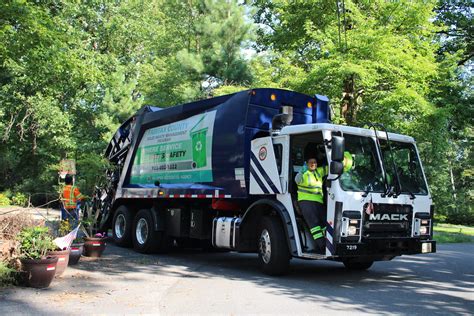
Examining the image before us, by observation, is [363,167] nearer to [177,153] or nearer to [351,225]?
[351,225]

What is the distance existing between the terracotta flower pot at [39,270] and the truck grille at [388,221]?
4.53 metres

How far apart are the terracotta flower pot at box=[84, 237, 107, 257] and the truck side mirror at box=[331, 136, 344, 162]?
5360 mm

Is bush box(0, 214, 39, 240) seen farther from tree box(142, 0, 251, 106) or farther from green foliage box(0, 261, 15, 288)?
tree box(142, 0, 251, 106)

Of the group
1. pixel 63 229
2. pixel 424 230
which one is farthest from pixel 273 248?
pixel 63 229

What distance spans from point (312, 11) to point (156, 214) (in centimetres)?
1023

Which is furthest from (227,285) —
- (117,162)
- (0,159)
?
(0,159)

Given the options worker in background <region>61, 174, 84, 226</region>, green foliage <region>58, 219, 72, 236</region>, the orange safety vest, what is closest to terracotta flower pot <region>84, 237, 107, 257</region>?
green foliage <region>58, 219, 72, 236</region>

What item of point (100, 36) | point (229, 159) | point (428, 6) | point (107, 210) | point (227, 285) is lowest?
point (227, 285)

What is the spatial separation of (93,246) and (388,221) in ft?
19.1

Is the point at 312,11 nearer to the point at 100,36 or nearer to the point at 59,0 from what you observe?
the point at 59,0

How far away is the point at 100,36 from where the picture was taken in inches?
1225

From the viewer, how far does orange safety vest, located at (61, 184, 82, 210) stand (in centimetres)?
1222

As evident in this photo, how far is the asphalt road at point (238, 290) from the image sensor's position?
6098 mm

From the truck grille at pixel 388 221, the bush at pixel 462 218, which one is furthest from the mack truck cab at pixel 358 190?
the bush at pixel 462 218
